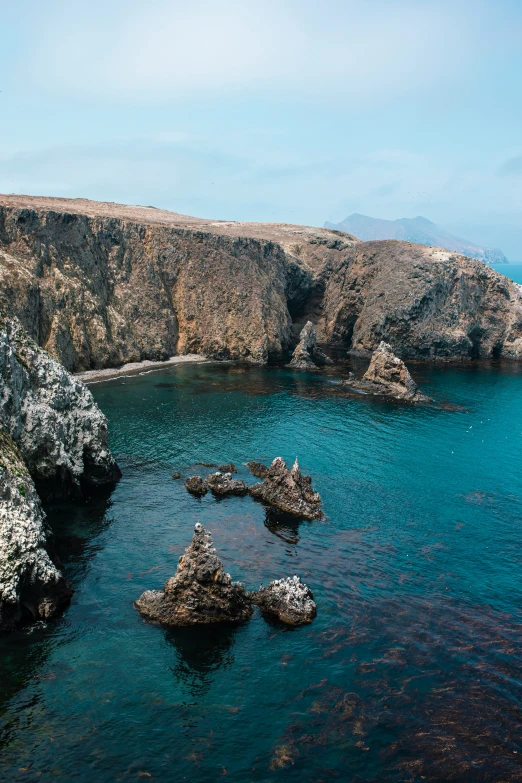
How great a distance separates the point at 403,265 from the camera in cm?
14850

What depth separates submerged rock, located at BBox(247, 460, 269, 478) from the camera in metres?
66.1

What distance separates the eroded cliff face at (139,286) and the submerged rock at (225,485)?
2023 inches

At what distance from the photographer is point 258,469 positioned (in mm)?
67062

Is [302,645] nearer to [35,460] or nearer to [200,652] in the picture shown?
[200,652]

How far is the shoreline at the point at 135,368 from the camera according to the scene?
10769cm

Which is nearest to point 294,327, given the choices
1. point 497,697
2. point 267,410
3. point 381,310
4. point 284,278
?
point 284,278

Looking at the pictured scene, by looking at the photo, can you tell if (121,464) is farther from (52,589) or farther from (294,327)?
(294,327)

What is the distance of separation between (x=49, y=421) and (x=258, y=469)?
24198 millimetres

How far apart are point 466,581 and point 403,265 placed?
115 m

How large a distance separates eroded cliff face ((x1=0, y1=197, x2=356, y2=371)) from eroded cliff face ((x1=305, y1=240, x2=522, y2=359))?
1447 cm

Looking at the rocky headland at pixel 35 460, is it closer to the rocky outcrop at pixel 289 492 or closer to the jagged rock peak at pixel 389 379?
the rocky outcrop at pixel 289 492

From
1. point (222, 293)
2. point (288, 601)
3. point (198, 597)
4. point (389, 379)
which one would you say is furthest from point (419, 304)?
point (198, 597)

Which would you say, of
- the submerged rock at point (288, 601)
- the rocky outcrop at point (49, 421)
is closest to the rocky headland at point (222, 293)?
the rocky outcrop at point (49, 421)

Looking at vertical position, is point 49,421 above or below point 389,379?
below
